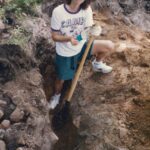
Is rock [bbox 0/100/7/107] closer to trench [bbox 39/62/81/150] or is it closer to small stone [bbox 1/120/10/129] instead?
small stone [bbox 1/120/10/129]

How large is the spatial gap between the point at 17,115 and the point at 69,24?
35.4 inches

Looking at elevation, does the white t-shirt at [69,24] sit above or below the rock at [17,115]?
above

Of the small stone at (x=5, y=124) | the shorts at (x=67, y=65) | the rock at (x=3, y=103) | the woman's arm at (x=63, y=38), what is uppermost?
the woman's arm at (x=63, y=38)

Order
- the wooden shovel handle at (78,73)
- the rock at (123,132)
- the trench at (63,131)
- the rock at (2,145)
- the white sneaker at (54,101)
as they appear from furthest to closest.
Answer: the white sneaker at (54,101)
the wooden shovel handle at (78,73)
the trench at (63,131)
the rock at (123,132)
the rock at (2,145)

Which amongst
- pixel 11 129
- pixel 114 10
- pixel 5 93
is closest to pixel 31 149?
pixel 11 129

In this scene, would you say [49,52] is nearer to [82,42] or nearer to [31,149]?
[82,42]

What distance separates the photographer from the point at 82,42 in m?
3.35

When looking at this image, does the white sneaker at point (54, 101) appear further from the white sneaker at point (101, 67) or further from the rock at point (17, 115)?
the rock at point (17, 115)

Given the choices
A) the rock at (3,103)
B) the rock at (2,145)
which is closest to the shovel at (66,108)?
the rock at (3,103)

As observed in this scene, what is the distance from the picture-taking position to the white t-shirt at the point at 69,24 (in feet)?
10.2

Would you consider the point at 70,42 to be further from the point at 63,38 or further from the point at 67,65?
the point at 67,65

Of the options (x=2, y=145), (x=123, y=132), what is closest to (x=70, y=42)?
(x=123, y=132)

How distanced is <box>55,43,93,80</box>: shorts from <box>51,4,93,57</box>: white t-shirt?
6 cm

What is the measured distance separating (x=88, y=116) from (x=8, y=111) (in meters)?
0.74
